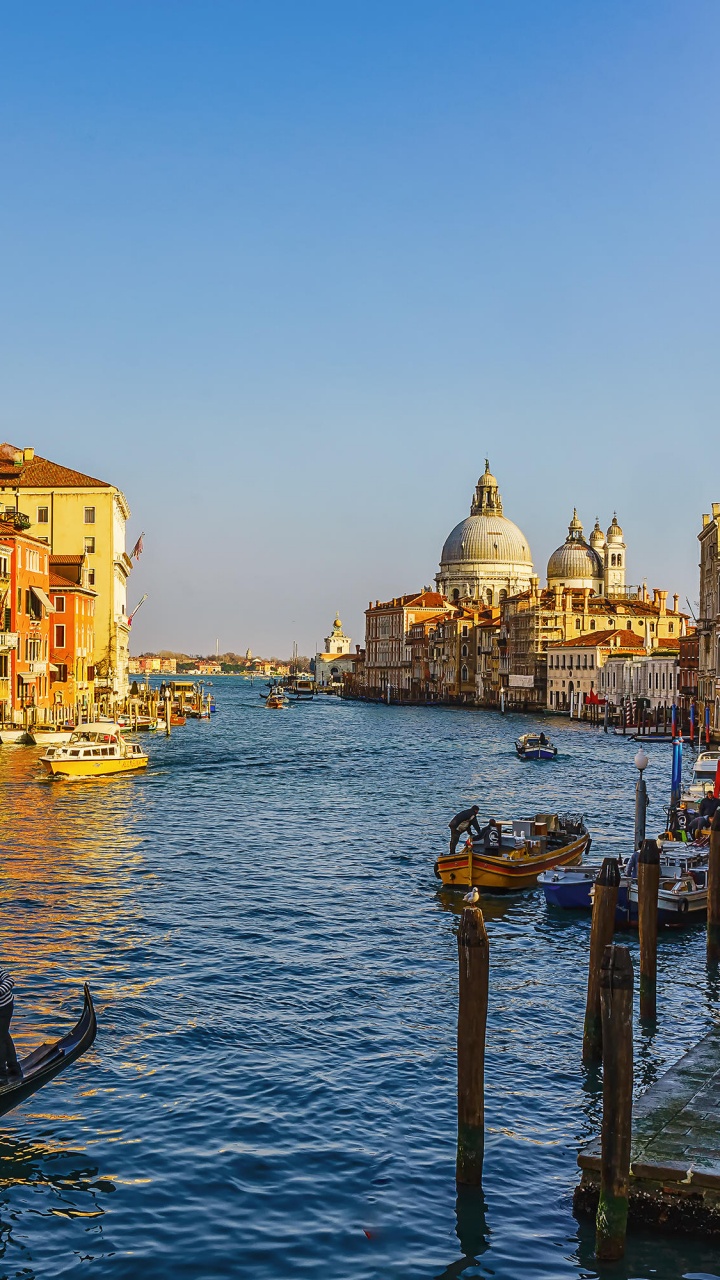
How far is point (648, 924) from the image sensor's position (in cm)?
1458

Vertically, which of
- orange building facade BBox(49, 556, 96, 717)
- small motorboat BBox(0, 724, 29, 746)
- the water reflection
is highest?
orange building facade BBox(49, 556, 96, 717)

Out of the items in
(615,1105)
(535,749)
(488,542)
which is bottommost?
(535,749)

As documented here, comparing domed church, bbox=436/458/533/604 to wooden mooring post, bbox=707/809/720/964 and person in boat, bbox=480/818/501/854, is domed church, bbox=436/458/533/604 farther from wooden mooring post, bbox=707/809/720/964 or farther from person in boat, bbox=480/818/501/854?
wooden mooring post, bbox=707/809/720/964

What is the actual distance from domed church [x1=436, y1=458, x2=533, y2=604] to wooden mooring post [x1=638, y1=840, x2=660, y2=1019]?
143984 mm

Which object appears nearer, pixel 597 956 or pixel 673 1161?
pixel 673 1161

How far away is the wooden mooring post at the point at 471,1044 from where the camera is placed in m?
9.77

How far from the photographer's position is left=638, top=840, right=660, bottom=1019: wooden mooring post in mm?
14367

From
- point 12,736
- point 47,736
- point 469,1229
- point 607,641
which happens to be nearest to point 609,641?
point 607,641

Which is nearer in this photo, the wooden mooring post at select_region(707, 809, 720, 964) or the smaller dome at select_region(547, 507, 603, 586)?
the wooden mooring post at select_region(707, 809, 720, 964)

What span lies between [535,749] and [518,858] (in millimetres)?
33032

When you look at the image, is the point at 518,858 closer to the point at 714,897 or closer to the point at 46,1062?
the point at 714,897

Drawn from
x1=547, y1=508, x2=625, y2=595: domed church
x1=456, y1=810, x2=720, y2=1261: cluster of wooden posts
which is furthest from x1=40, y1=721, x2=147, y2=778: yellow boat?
x1=547, y1=508, x2=625, y2=595: domed church

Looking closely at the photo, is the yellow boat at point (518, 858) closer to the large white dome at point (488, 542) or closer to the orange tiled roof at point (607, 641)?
the orange tiled roof at point (607, 641)

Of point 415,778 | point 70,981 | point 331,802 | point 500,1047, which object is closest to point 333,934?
point 70,981
